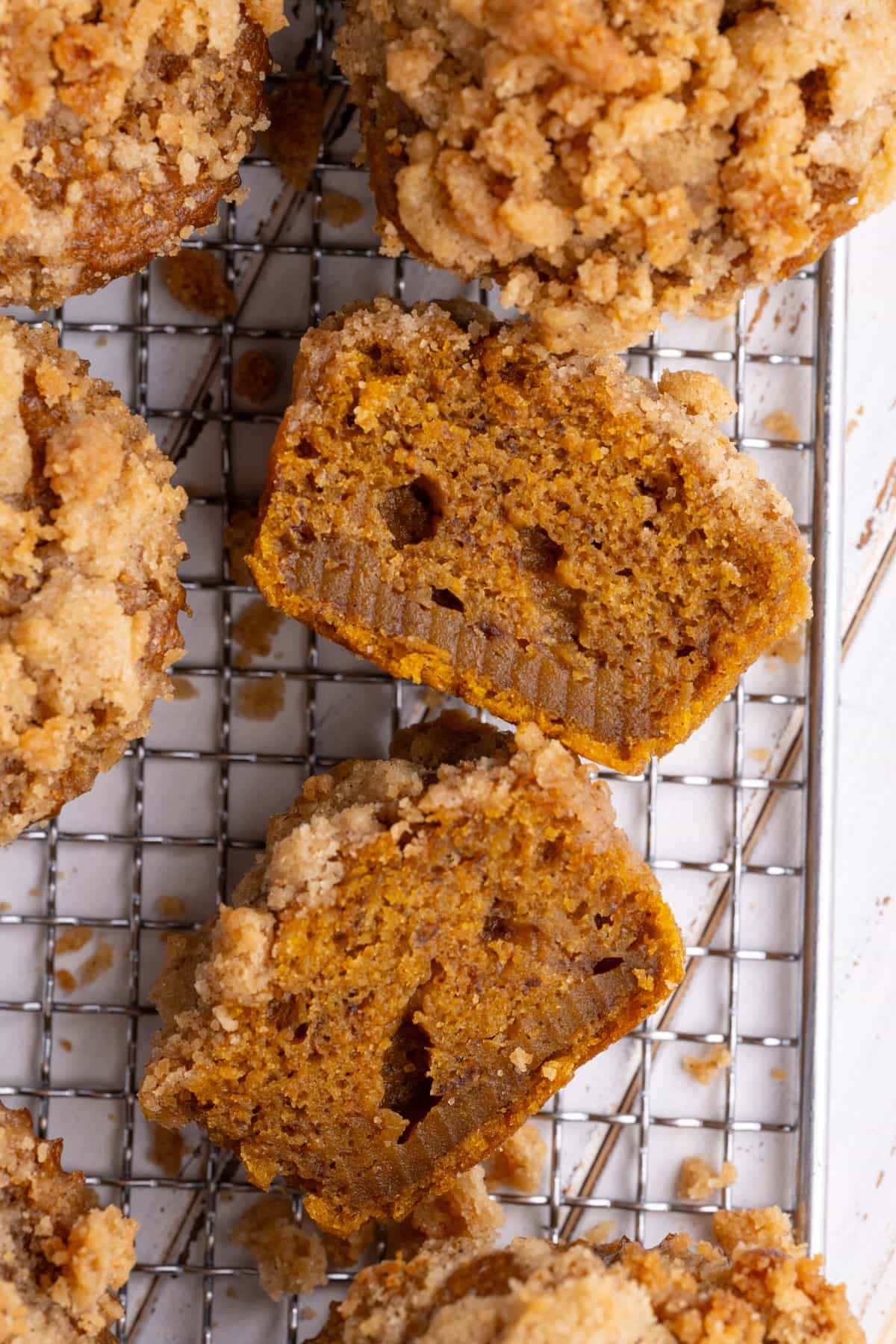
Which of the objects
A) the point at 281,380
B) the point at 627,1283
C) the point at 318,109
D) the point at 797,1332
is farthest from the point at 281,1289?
the point at 318,109

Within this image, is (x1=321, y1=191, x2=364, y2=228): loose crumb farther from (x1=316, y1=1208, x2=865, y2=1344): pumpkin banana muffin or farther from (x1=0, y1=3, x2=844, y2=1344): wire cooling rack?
(x1=316, y1=1208, x2=865, y2=1344): pumpkin banana muffin

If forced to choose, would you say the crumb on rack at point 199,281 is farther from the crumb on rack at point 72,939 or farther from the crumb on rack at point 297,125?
the crumb on rack at point 72,939

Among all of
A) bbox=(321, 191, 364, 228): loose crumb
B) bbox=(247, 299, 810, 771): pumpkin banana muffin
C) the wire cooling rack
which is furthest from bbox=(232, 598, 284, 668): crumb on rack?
bbox=(321, 191, 364, 228): loose crumb

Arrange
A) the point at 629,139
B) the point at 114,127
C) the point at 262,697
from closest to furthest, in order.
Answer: the point at 629,139
the point at 114,127
the point at 262,697

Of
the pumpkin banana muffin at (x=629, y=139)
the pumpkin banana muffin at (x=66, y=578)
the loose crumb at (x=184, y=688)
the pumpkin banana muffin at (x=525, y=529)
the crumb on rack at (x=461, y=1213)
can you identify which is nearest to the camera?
the pumpkin banana muffin at (x=629, y=139)

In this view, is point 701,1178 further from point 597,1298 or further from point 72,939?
point 72,939

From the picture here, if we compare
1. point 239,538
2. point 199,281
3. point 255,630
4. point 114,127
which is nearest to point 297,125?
point 199,281

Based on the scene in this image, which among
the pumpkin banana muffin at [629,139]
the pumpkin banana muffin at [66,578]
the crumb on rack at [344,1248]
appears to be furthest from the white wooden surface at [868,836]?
the pumpkin banana muffin at [66,578]

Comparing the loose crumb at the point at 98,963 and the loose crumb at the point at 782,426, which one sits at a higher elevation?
the loose crumb at the point at 782,426
